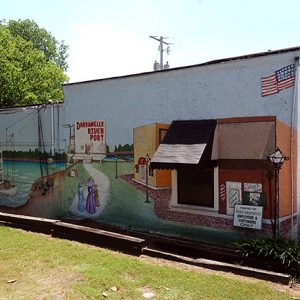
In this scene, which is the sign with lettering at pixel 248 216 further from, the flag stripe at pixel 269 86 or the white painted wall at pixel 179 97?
the flag stripe at pixel 269 86

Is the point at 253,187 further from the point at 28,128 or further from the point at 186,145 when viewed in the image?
the point at 28,128

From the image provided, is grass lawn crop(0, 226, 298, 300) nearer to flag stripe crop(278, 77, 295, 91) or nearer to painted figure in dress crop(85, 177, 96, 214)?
painted figure in dress crop(85, 177, 96, 214)

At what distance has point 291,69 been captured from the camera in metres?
7.84

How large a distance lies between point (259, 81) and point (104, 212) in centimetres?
572

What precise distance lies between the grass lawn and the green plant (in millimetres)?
800

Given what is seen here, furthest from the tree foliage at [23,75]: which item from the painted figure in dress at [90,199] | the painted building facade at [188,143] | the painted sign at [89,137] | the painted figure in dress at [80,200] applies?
the painted figure in dress at [90,199]

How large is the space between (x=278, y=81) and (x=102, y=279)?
5.32 m

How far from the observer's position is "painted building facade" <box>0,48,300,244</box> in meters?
8.13

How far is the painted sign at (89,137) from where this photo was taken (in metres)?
11.0

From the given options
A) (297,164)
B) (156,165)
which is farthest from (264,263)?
(156,165)

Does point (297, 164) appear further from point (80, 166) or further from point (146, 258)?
point (80, 166)

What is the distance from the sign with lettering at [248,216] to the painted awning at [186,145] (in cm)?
139

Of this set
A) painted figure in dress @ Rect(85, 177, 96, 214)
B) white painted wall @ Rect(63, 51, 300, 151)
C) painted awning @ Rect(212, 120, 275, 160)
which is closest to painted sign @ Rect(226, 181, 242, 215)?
painted awning @ Rect(212, 120, 275, 160)

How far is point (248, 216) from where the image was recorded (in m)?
8.41
